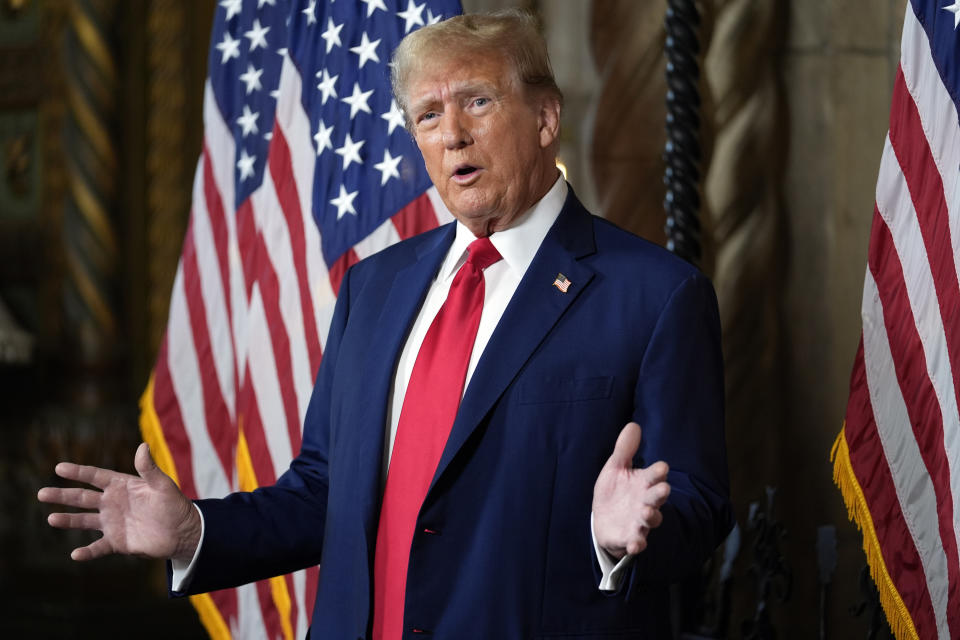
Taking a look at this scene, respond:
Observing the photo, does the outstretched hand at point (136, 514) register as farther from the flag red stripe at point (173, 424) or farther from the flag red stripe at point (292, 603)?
the flag red stripe at point (173, 424)

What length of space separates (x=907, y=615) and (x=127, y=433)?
3.98m

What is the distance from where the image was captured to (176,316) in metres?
3.83

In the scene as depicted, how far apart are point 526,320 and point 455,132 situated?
33cm

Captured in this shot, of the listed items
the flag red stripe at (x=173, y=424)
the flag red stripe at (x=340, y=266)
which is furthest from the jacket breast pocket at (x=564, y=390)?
the flag red stripe at (x=173, y=424)

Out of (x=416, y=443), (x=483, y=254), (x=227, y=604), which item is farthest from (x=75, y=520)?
(x=227, y=604)

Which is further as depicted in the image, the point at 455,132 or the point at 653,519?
the point at 455,132

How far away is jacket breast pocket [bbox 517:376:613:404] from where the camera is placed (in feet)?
5.40

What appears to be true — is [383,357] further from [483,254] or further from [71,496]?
[71,496]

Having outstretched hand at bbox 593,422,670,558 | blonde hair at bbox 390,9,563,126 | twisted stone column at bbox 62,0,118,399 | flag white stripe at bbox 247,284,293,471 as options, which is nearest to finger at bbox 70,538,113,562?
outstretched hand at bbox 593,422,670,558

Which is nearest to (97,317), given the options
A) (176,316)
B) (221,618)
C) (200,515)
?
(176,316)

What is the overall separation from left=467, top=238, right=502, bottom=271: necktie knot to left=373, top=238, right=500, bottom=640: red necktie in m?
0.06

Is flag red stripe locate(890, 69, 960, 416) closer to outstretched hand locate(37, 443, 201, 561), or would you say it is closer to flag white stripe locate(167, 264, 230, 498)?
outstretched hand locate(37, 443, 201, 561)

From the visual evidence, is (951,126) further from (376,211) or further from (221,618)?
(221,618)

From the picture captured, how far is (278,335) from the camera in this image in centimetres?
336
